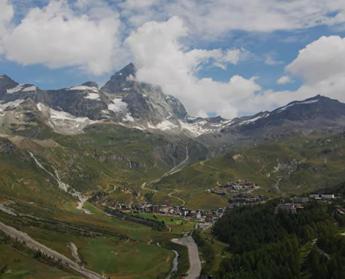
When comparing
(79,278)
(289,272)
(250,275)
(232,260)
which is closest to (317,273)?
(289,272)

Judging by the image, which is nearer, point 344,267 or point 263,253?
point 344,267

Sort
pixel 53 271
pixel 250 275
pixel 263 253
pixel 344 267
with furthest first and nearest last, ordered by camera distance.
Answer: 1. pixel 53 271
2. pixel 263 253
3. pixel 250 275
4. pixel 344 267

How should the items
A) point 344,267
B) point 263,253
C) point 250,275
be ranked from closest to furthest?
point 344,267 → point 250,275 → point 263,253

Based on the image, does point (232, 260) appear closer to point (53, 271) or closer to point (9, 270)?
point (53, 271)

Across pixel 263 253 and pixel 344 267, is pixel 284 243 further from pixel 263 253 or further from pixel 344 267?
pixel 344 267

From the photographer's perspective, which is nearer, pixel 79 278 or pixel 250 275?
pixel 250 275

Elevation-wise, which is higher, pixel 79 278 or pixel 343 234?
pixel 343 234

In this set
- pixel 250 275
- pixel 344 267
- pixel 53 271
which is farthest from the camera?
pixel 53 271

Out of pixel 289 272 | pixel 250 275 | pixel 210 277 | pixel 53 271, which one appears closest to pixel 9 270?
pixel 53 271

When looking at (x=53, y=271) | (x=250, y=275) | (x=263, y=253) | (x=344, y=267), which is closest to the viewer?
(x=344, y=267)
